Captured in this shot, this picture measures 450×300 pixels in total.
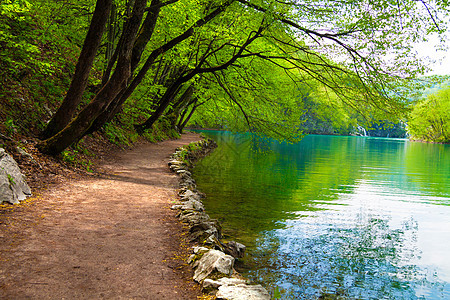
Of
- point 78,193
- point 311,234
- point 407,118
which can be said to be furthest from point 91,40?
point 407,118

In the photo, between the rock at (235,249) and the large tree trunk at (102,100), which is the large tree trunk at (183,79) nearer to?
the large tree trunk at (102,100)

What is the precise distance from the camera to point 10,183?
6066 millimetres

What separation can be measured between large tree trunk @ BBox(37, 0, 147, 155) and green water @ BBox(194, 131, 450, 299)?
14.3 feet

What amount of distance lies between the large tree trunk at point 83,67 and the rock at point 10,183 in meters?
3.09

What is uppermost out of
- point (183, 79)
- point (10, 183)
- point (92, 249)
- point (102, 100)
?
point (183, 79)

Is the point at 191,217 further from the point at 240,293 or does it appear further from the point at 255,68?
the point at 255,68

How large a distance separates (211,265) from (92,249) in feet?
5.68

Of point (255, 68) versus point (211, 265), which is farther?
point (255, 68)

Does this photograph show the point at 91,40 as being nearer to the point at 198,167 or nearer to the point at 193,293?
the point at 193,293

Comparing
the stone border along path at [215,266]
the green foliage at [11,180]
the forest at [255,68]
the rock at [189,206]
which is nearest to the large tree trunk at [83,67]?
the forest at [255,68]

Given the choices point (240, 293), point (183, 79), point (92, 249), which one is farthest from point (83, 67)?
point (240, 293)

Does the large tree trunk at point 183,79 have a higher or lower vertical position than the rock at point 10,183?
higher

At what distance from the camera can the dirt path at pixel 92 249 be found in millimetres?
3662

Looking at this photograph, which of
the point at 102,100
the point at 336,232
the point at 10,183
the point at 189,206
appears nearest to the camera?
the point at 10,183
